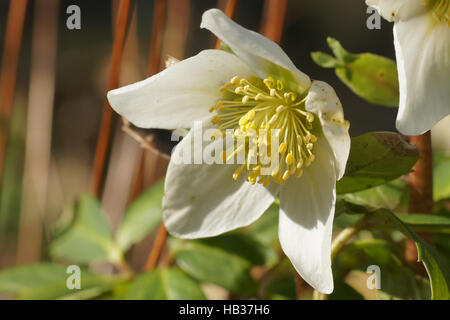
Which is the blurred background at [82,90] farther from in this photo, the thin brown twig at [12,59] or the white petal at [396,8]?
the white petal at [396,8]

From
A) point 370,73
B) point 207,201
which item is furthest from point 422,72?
point 207,201

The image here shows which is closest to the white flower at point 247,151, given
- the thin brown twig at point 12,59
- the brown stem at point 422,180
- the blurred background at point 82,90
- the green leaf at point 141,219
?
the brown stem at point 422,180

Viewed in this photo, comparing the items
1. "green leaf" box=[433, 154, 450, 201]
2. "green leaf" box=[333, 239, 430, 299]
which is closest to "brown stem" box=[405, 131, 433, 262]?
"green leaf" box=[333, 239, 430, 299]

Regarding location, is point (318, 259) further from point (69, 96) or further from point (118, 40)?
point (69, 96)

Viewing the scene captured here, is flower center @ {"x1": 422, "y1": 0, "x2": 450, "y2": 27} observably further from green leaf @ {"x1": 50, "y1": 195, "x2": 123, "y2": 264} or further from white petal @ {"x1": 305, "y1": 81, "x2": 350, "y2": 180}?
green leaf @ {"x1": 50, "y1": 195, "x2": 123, "y2": 264}

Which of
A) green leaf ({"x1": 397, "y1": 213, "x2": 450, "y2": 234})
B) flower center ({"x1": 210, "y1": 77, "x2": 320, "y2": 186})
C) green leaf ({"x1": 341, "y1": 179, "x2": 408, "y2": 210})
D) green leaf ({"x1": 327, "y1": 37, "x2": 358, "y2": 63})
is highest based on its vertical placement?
green leaf ({"x1": 327, "y1": 37, "x2": 358, "y2": 63})

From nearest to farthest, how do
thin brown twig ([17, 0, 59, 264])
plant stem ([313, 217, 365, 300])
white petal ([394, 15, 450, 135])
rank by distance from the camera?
white petal ([394, 15, 450, 135]) < plant stem ([313, 217, 365, 300]) < thin brown twig ([17, 0, 59, 264])
